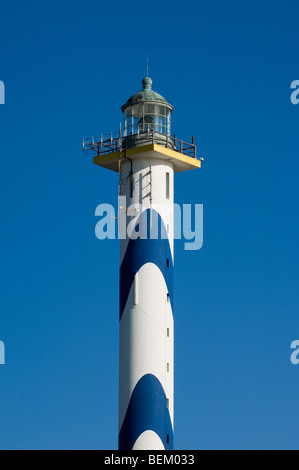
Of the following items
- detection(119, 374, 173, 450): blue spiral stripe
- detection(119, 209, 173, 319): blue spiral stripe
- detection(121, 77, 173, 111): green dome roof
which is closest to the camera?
detection(119, 374, 173, 450): blue spiral stripe

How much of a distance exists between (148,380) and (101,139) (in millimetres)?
15191

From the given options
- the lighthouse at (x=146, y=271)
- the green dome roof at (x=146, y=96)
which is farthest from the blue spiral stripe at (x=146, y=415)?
the green dome roof at (x=146, y=96)

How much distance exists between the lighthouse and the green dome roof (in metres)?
0.06

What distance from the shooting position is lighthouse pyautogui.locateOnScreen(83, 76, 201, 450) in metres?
78.8

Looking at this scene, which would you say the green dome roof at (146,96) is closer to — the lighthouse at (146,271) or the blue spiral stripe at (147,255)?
the lighthouse at (146,271)

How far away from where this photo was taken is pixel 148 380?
79000mm

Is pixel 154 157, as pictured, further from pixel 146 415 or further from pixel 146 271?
pixel 146 415

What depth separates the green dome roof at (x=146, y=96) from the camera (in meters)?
83.9

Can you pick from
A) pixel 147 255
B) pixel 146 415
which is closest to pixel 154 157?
pixel 147 255

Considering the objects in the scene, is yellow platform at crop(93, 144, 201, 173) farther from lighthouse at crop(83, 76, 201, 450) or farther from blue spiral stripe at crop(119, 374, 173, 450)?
blue spiral stripe at crop(119, 374, 173, 450)

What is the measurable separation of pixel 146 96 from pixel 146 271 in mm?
11185

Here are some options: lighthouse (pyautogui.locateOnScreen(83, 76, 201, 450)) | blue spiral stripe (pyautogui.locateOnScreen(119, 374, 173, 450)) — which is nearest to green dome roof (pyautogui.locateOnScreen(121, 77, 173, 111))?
lighthouse (pyautogui.locateOnScreen(83, 76, 201, 450))
